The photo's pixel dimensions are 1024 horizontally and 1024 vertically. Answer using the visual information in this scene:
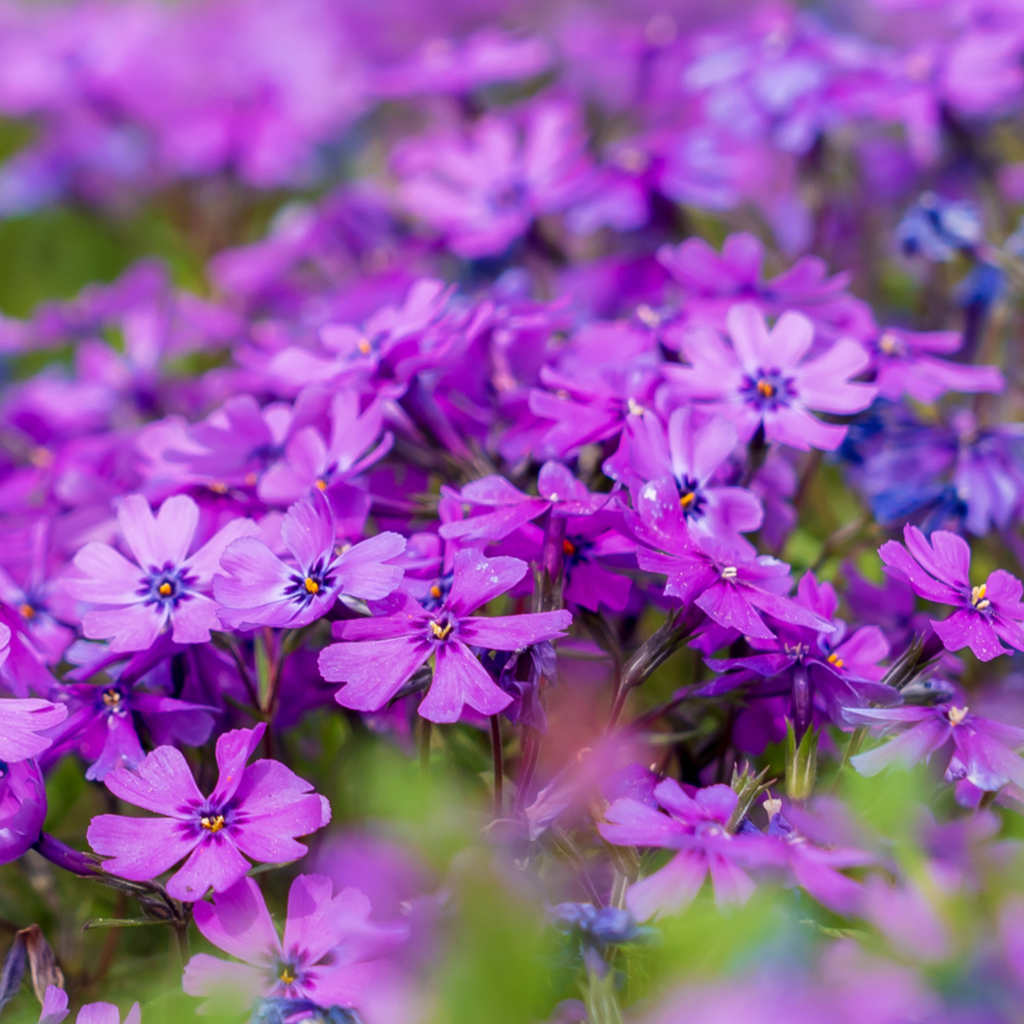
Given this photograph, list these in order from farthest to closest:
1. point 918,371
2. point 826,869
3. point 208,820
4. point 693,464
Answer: point 918,371, point 693,464, point 208,820, point 826,869

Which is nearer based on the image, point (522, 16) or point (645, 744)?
point (645, 744)

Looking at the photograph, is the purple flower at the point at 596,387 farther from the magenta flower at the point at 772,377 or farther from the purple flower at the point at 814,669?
the purple flower at the point at 814,669

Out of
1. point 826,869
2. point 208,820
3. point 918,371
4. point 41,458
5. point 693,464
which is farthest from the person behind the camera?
point 41,458

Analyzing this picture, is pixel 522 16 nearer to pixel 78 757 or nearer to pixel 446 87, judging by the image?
pixel 446 87

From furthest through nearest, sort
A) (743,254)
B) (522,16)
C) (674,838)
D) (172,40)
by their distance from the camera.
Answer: (522,16) < (172,40) < (743,254) < (674,838)

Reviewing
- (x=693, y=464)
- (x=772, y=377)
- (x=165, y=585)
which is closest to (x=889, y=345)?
(x=772, y=377)

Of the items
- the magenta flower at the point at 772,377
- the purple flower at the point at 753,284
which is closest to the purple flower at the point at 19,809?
the magenta flower at the point at 772,377

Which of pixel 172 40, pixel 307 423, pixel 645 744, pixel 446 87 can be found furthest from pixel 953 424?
pixel 172 40

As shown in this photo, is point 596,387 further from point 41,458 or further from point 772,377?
point 41,458
